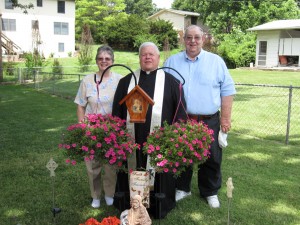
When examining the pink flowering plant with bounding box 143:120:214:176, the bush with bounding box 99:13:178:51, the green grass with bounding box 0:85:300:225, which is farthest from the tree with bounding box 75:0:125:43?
the pink flowering plant with bounding box 143:120:214:176

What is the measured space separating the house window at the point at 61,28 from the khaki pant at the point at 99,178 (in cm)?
3589

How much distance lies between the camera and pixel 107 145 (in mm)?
3254

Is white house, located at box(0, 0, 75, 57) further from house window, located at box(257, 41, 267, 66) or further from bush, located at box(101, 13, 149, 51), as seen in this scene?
house window, located at box(257, 41, 267, 66)

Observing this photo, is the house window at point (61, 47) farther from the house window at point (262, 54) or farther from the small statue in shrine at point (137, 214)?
the small statue in shrine at point (137, 214)

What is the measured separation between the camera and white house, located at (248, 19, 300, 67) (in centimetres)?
2909

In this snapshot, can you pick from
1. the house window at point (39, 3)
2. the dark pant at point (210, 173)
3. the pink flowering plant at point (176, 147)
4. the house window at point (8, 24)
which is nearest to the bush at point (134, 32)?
the house window at point (39, 3)

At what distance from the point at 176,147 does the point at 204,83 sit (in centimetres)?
107

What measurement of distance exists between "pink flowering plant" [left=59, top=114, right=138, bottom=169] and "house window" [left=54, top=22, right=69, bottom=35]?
36.6m

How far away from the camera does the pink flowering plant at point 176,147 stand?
3.07 metres

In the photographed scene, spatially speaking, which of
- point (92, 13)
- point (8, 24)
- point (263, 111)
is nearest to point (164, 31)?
point (92, 13)

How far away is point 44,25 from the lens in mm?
37219

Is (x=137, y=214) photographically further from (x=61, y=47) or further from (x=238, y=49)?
(x=61, y=47)

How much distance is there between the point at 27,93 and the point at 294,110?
9.65m

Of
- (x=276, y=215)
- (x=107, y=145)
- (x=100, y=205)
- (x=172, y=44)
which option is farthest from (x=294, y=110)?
(x=172, y=44)
